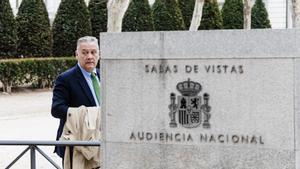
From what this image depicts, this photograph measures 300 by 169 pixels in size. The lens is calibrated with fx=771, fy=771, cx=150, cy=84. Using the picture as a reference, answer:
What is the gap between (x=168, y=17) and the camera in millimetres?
36750

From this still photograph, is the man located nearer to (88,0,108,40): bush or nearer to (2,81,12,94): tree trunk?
(2,81,12,94): tree trunk

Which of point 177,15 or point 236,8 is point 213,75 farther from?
point 236,8

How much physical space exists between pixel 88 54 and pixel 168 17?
30.6 metres

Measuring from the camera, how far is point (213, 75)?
17.2 feet

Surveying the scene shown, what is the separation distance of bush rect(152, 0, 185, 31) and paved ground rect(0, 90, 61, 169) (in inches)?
355

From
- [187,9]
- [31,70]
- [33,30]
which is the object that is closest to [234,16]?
[187,9]

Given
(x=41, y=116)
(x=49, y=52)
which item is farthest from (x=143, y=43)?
(x=49, y=52)

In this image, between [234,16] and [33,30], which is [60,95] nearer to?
[33,30]

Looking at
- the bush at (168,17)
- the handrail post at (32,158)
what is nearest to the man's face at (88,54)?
the handrail post at (32,158)

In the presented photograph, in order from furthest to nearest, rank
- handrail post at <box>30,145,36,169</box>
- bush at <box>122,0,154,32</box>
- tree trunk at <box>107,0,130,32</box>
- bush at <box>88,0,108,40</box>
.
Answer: bush at <box>122,0,154,32</box>, bush at <box>88,0,108,40</box>, tree trunk at <box>107,0,130,32</box>, handrail post at <box>30,145,36,169</box>

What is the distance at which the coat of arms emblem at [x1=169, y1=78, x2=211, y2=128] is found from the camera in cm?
528

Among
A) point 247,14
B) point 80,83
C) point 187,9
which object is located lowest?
point 80,83

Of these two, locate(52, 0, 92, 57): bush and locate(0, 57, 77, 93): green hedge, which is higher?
locate(52, 0, 92, 57): bush

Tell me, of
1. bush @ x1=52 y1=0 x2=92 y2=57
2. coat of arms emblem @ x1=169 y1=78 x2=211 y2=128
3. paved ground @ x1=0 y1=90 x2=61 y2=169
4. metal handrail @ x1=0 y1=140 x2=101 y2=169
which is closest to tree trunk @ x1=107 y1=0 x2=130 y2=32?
paved ground @ x1=0 y1=90 x2=61 y2=169
